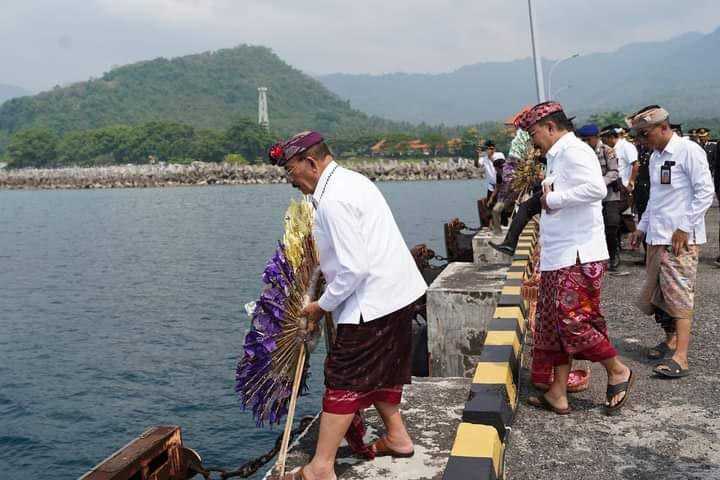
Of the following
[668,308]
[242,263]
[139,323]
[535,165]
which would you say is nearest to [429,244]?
[242,263]

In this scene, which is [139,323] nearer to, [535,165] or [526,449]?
[535,165]

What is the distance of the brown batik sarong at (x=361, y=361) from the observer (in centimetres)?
345

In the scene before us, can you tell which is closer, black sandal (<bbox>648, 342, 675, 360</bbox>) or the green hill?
black sandal (<bbox>648, 342, 675, 360</bbox>)

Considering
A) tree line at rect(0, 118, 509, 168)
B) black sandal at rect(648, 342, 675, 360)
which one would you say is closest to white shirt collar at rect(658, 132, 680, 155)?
black sandal at rect(648, 342, 675, 360)

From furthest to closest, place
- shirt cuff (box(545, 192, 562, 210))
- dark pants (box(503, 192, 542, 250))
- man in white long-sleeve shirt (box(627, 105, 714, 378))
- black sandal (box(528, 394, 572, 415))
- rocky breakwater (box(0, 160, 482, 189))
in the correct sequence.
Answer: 1. rocky breakwater (box(0, 160, 482, 189))
2. dark pants (box(503, 192, 542, 250))
3. man in white long-sleeve shirt (box(627, 105, 714, 378))
4. black sandal (box(528, 394, 572, 415))
5. shirt cuff (box(545, 192, 562, 210))

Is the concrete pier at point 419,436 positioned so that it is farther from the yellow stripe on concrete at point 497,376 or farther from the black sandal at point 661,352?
the black sandal at point 661,352

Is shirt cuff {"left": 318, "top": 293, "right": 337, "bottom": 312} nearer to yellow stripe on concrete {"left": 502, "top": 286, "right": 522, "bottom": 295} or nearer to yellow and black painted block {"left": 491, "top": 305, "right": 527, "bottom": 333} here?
yellow and black painted block {"left": 491, "top": 305, "right": 527, "bottom": 333}

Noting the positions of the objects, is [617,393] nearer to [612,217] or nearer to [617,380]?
[617,380]

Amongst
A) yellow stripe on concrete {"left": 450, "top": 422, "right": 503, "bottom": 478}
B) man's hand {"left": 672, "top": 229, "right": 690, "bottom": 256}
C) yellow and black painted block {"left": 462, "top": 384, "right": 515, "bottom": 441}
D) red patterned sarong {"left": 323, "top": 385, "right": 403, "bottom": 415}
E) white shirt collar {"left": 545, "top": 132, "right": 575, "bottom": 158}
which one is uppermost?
white shirt collar {"left": 545, "top": 132, "right": 575, "bottom": 158}

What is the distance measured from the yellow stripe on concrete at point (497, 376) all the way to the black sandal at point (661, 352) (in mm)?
1555

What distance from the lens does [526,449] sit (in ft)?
13.4

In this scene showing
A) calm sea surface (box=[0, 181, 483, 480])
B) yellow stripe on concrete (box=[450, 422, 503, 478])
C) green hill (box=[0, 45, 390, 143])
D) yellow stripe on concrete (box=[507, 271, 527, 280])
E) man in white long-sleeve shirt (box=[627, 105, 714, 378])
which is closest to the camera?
yellow stripe on concrete (box=[450, 422, 503, 478])

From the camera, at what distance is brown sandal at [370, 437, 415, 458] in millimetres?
3816

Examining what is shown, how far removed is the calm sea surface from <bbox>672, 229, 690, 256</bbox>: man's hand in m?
6.08
